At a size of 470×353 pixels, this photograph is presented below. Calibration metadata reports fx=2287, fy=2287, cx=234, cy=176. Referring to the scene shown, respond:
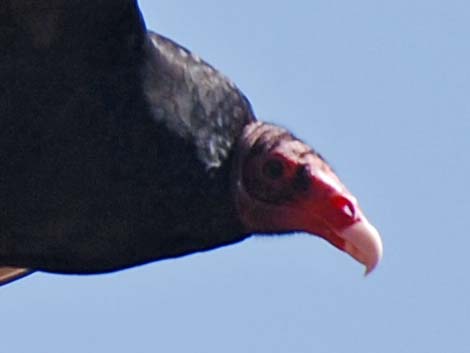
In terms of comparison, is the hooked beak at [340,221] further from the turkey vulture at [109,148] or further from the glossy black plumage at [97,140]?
the glossy black plumage at [97,140]

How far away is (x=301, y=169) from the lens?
9.34 metres

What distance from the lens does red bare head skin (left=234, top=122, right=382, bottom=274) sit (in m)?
9.17

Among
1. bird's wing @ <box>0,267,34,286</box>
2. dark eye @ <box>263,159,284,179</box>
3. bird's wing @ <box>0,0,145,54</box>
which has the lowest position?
bird's wing @ <box>0,267,34,286</box>

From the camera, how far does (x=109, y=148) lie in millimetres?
8953

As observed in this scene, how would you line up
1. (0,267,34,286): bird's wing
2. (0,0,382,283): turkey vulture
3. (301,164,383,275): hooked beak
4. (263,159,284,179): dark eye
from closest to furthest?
1. (0,0,382,283): turkey vulture
2. (301,164,383,275): hooked beak
3. (263,159,284,179): dark eye
4. (0,267,34,286): bird's wing

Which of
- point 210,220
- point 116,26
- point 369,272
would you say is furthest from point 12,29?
point 369,272

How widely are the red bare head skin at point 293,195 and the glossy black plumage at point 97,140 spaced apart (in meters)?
0.23

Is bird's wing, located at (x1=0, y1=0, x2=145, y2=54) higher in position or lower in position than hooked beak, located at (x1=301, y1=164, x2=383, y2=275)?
higher

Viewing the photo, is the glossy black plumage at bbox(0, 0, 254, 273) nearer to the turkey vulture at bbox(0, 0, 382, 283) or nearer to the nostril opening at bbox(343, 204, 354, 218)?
the turkey vulture at bbox(0, 0, 382, 283)

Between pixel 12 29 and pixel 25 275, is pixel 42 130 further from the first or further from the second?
pixel 25 275

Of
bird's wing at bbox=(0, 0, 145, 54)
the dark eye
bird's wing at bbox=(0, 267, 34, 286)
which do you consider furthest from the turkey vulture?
bird's wing at bbox=(0, 267, 34, 286)

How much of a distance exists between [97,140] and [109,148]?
58 millimetres

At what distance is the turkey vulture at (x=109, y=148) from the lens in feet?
29.3

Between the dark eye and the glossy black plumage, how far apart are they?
35 cm
